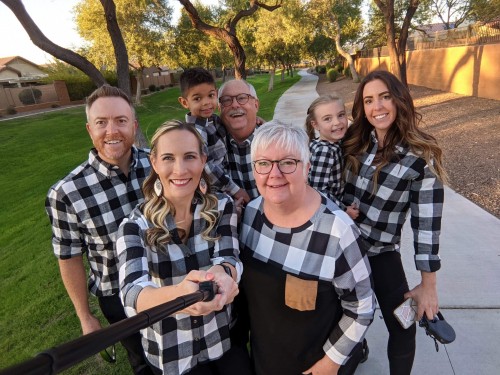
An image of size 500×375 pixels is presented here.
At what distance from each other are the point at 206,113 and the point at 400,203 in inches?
59.7

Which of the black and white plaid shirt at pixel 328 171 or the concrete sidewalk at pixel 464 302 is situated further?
the concrete sidewalk at pixel 464 302

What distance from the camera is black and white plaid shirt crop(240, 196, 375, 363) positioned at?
149 centimetres

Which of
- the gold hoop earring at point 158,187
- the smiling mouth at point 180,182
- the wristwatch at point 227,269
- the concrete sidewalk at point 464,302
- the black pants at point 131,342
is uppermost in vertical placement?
the smiling mouth at point 180,182

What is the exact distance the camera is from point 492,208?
4.72 meters

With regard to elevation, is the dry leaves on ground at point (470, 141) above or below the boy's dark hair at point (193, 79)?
below

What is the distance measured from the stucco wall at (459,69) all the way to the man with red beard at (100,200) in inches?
502

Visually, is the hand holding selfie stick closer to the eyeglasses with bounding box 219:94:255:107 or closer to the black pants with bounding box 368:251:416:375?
the black pants with bounding box 368:251:416:375

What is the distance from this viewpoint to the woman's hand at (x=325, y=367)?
1.63 metres

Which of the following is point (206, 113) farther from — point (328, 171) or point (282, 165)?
point (282, 165)

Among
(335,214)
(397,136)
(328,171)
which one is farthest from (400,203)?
(335,214)

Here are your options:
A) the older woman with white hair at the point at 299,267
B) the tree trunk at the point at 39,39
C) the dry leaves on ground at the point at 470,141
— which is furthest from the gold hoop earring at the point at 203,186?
the dry leaves on ground at the point at 470,141

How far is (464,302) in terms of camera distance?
10.00 feet

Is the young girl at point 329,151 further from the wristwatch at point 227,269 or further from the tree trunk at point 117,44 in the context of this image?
the tree trunk at point 117,44

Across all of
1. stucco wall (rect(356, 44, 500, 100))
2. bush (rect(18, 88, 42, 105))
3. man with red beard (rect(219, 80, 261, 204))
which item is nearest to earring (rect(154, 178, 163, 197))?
man with red beard (rect(219, 80, 261, 204))
